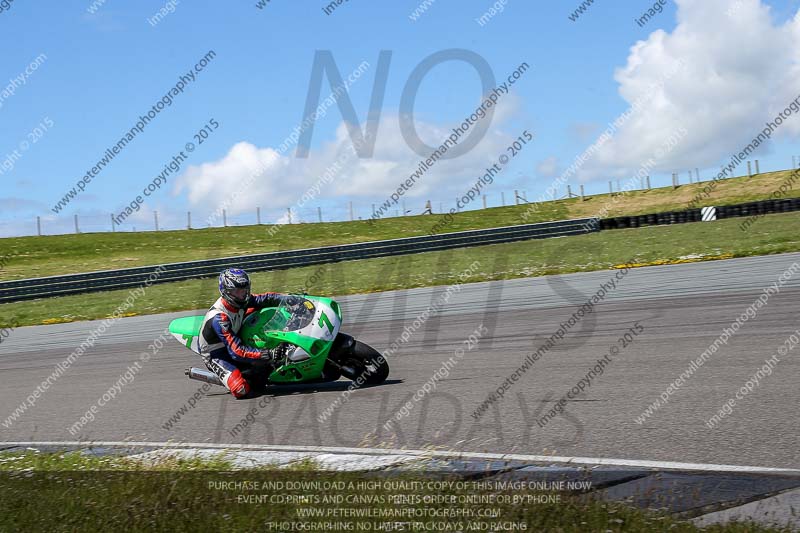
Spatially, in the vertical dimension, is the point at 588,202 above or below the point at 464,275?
above

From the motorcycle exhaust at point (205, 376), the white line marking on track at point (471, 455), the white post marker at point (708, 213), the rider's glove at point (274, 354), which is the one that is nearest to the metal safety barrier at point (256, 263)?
the white post marker at point (708, 213)

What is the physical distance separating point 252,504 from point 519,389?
4000 millimetres

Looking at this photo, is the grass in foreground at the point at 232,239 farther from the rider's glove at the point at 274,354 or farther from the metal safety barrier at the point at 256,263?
the rider's glove at the point at 274,354

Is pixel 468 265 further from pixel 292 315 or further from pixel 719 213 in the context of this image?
pixel 292 315

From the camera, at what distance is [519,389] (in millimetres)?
8305

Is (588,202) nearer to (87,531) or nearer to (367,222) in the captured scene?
(367,222)

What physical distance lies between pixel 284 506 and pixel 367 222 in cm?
4486

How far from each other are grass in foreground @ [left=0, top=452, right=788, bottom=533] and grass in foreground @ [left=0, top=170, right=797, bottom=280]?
3194 centimetres

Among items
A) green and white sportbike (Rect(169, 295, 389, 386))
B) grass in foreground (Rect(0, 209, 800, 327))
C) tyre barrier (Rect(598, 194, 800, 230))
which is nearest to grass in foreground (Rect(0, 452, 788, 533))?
green and white sportbike (Rect(169, 295, 389, 386))

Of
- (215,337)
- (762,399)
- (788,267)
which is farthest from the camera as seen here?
(788,267)

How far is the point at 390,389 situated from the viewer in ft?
29.4

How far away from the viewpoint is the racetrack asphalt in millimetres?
6273

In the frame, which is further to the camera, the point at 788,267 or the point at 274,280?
the point at 274,280

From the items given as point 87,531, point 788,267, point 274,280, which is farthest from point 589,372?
point 274,280
